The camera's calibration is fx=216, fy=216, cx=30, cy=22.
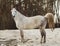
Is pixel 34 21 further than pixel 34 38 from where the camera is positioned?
No

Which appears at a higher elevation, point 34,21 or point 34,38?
point 34,21

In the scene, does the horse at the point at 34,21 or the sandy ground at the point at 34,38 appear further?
the sandy ground at the point at 34,38

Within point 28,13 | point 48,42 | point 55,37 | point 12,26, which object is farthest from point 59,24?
point 48,42

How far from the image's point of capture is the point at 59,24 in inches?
249

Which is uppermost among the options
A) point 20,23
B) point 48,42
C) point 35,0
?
point 35,0

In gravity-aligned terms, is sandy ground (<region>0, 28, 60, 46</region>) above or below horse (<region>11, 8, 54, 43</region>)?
below

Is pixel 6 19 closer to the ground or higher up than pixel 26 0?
closer to the ground

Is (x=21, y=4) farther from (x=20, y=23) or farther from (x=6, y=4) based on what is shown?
(x=20, y=23)

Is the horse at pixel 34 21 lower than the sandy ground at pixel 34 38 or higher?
higher

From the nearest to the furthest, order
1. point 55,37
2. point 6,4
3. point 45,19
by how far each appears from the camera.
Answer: point 45,19 → point 55,37 → point 6,4

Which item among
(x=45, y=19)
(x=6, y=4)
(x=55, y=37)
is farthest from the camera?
(x=6, y=4)

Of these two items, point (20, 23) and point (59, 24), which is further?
point (59, 24)

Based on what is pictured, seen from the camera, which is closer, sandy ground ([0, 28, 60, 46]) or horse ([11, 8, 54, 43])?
horse ([11, 8, 54, 43])

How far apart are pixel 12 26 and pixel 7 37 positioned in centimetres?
197
